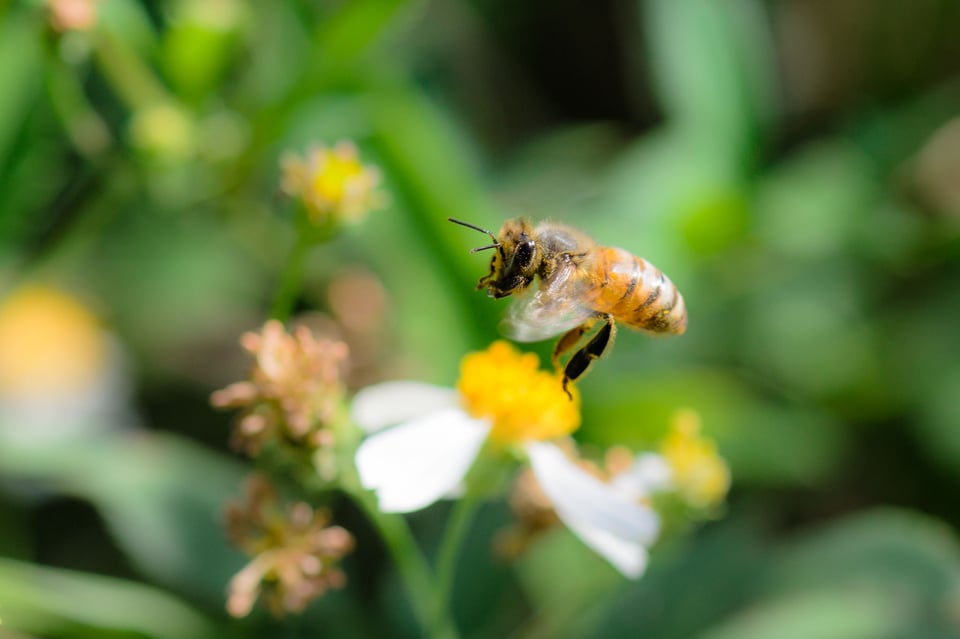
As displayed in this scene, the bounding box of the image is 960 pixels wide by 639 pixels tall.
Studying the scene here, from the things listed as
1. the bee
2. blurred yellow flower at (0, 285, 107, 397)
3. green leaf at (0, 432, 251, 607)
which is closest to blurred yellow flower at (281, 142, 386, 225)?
the bee

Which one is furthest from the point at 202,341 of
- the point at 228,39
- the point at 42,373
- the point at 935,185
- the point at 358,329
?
the point at 935,185

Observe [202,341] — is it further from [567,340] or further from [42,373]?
[567,340]

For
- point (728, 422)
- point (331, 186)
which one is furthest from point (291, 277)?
point (728, 422)

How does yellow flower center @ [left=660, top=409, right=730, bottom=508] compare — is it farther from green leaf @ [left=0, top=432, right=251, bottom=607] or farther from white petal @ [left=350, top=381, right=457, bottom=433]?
green leaf @ [left=0, top=432, right=251, bottom=607]

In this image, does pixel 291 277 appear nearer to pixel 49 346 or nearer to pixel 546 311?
pixel 546 311

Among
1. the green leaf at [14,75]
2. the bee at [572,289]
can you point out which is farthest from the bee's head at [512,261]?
the green leaf at [14,75]
